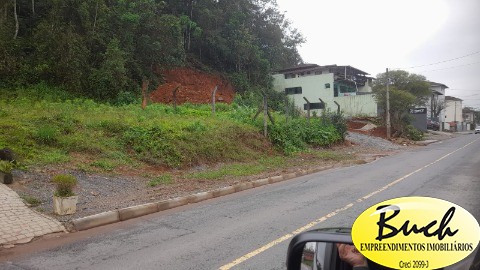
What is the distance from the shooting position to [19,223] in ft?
20.7

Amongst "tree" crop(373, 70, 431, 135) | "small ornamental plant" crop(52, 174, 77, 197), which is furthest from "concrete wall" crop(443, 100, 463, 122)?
"small ornamental plant" crop(52, 174, 77, 197)

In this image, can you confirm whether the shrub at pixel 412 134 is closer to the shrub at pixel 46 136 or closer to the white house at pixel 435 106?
the white house at pixel 435 106

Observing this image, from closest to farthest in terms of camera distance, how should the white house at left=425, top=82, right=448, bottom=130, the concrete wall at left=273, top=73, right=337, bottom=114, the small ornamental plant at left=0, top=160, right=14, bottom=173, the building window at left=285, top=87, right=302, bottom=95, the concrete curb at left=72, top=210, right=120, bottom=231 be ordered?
1. the concrete curb at left=72, top=210, right=120, bottom=231
2. the small ornamental plant at left=0, top=160, right=14, bottom=173
3. the concrete wall at left=273, top=73, right=337, bottom=114
4. the building window at left=285, top=87, right=302, bottom=95
5. the white house at left=425, top=82, right=448, bottom=130

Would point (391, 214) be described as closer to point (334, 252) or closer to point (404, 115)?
point (334, 252)

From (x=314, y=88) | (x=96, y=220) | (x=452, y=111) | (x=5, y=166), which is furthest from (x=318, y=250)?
(x=452, y=111)

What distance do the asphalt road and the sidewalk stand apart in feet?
1.09

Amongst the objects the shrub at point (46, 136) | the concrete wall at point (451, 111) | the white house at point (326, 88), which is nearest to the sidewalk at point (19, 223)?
the shrub at point (46, 136)

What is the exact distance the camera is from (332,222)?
6352 mm

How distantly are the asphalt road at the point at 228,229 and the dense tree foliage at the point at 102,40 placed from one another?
49.4ft

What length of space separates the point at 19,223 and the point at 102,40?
21.8m

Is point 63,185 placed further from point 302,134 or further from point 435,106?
point 435,106

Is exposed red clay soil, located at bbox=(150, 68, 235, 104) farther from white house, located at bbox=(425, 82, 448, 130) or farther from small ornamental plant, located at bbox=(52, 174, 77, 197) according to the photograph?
white house, located at bbox=(425, 82, 448, 130)

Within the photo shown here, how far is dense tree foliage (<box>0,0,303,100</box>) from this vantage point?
22.5 meters

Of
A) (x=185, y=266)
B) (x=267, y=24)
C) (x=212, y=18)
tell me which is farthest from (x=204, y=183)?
(x=267, y=24)
